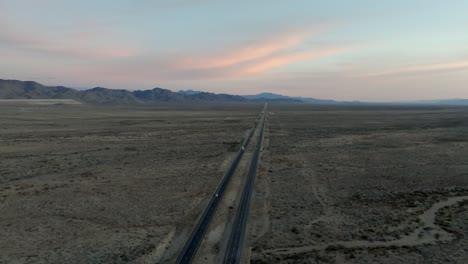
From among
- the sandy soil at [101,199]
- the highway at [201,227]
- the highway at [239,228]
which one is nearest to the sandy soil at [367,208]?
the highway at [239,228]

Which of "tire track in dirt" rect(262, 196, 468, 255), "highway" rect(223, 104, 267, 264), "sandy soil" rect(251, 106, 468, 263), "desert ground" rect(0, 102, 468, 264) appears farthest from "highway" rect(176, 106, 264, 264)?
"tire track in dirt" rect(262, 196, 468, 255)

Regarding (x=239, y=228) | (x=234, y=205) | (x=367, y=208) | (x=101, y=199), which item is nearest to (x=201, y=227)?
(x=239, y=228)

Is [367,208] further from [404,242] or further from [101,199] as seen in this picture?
[101,199]

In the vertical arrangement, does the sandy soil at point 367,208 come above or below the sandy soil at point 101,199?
above

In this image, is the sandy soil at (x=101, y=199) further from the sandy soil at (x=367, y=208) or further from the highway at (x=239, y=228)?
the sandy soil at (x=367, y=208)

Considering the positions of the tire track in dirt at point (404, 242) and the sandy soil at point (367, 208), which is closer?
the sandy soil at point (367, 208)

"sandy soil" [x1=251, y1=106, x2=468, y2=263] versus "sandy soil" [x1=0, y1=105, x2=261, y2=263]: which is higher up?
"sandy soil" [x1=251, y1=106, x2=468, y2=263]

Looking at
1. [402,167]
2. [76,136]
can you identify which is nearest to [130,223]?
[402,167]

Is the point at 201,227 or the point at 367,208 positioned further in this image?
the point at 367,208

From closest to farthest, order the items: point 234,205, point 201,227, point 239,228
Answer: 1. point 239,228
2. point 201,227
3. point 234,205

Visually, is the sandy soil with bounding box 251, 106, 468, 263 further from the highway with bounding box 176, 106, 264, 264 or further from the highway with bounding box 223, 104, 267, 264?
the highway with bounding box 176, 106, 264, 264
